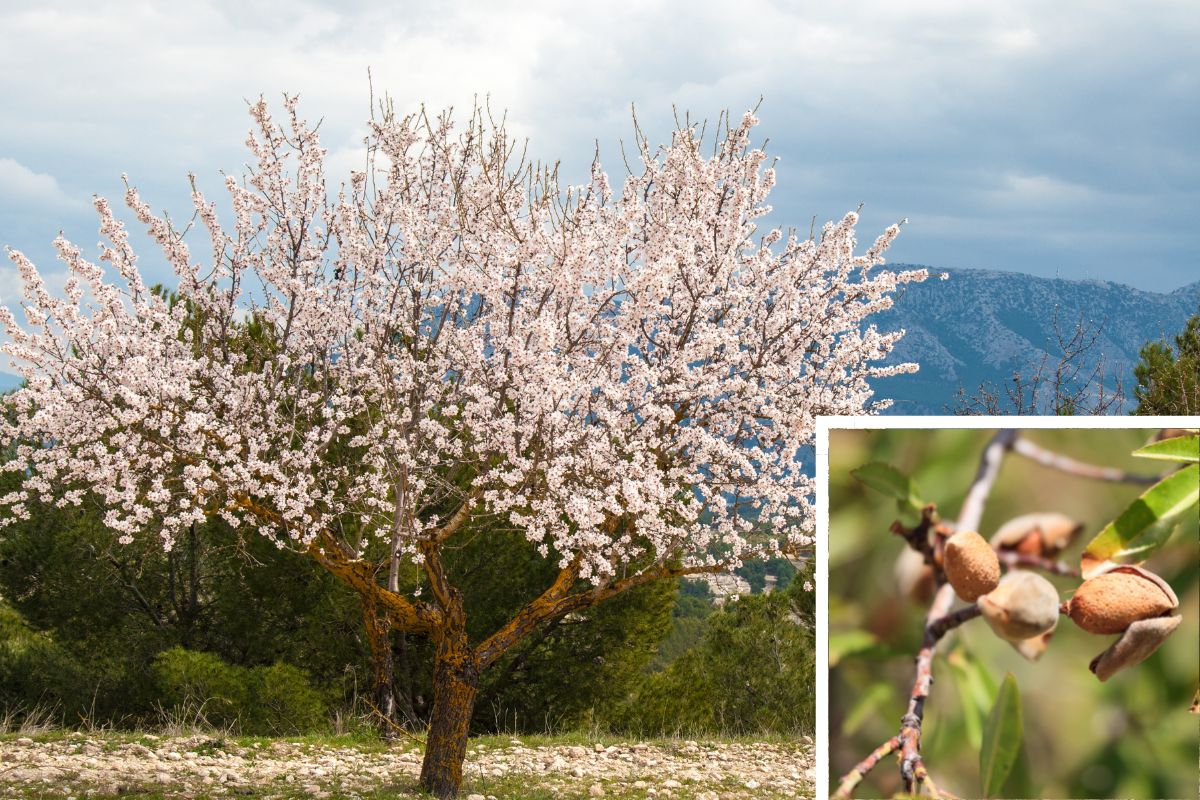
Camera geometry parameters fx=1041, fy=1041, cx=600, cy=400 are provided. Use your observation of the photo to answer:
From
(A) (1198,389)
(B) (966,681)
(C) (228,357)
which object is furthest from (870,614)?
(A) (1198,389)

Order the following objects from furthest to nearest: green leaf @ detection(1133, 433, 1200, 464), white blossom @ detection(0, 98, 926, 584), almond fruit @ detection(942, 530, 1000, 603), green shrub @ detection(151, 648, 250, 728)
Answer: green shrub @ detection(151, 648, 250, 728)
white blossom @ detection(0, 98, 926, 584)
green leaf @ detection(1133, 433, 1200, 464)
almond fruit @ detection(942, 530, 1000, 603)

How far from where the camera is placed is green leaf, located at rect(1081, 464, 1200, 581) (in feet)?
9.83

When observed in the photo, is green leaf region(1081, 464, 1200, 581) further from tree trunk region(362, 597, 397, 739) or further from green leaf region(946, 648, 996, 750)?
tree trunk region(362, 597, 397, 739)

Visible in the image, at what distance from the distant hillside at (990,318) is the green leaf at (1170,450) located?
463 feet

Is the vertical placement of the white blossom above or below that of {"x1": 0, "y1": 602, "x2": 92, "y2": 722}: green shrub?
above

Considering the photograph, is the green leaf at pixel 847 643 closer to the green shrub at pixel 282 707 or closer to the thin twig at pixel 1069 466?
the thin twig at pixel 1069 466

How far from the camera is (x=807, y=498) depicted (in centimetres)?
912

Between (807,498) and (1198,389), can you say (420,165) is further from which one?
(1198,389)

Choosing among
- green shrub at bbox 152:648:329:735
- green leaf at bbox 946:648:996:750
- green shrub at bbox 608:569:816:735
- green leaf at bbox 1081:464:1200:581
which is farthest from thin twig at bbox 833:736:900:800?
green shrub at bbox 608:569:816:735

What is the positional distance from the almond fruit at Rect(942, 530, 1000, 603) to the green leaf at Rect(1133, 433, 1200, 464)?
0.68 m

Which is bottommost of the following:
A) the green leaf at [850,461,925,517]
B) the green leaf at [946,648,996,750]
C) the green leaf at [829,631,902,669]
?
the green leaf at [946,648,996,750]

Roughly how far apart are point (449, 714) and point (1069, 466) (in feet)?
24.8

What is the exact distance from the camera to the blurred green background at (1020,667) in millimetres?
2979

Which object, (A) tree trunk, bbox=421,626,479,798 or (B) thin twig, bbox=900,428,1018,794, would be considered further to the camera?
(A) tree trunk, bbox=421,626,479,798
